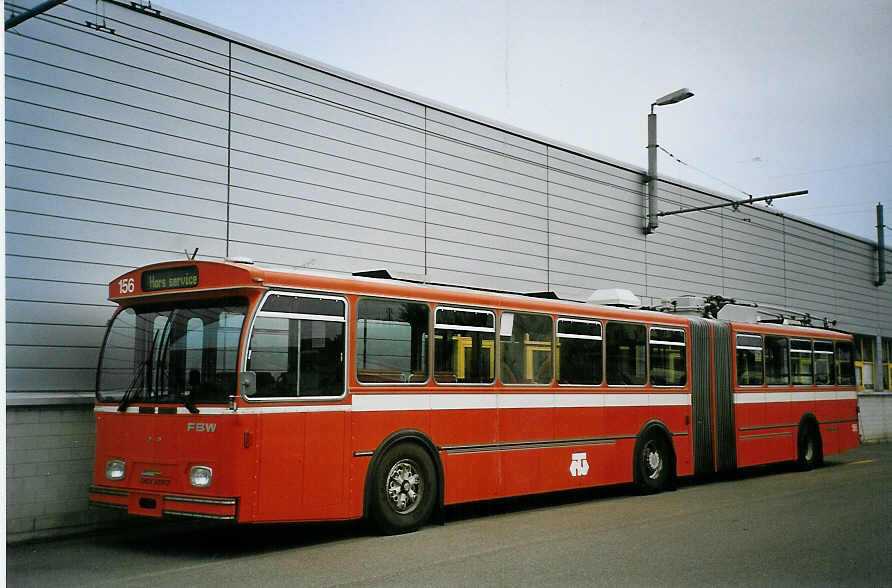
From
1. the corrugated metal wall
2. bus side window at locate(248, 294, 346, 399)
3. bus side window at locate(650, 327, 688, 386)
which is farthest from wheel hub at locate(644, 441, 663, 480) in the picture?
bus side window at locate(248, 294, 346, 399)

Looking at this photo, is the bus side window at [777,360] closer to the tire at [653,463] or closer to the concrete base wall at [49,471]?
the tire at [653,463]

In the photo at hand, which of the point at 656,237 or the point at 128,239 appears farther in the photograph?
the point at 656,237

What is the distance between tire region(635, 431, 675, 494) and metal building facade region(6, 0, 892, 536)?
4.81m

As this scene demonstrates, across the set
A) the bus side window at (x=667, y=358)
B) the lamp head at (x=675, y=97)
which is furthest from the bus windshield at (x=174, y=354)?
the lamp head at (x=675, y=97)

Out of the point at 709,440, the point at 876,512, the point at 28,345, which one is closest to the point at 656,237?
the point at 709,440

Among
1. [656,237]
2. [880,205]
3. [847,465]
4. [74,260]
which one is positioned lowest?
[847,465]

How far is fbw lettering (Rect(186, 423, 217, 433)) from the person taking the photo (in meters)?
9.23

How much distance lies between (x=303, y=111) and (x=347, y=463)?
6902 millimetres

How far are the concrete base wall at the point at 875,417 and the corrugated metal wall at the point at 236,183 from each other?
1142cm

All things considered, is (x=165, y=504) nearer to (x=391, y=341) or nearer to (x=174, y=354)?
(x=174, y=354)

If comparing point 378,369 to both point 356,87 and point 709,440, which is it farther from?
point 709,440

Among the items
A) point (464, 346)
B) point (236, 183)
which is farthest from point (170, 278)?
point (236, 183)

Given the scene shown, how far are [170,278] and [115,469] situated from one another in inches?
80.8

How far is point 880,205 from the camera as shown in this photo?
1321 inches
